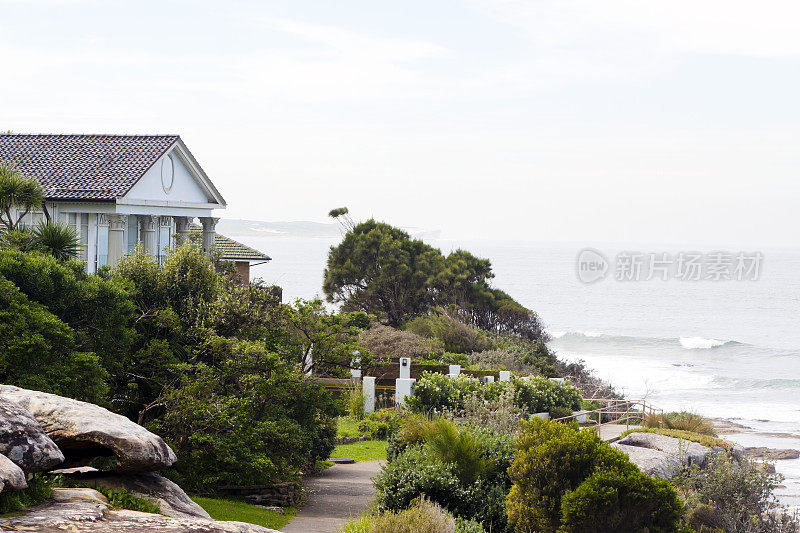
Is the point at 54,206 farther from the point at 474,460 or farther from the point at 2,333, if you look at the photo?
the point at 474,460

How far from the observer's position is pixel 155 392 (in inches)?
653

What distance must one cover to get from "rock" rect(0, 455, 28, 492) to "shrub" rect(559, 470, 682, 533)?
294 inches

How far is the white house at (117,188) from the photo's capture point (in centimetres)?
2461

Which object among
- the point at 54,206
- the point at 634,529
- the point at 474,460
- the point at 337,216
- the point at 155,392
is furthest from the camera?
the point at 337,216

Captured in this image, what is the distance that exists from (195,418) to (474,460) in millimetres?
5099

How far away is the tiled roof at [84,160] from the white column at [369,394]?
10087mm

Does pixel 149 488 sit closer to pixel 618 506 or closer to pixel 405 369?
pixel 618 506

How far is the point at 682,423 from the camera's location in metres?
26.2

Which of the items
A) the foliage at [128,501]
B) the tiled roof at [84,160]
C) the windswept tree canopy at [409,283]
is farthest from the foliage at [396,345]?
the foliage at [128,501]

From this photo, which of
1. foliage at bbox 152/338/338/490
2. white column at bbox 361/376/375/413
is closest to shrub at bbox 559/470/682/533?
foliage at bbox 152/338/338/490

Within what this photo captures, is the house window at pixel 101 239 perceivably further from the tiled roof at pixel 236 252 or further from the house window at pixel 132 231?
the tiled roof at pixel 236 252

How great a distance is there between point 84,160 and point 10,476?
2130 centimetres

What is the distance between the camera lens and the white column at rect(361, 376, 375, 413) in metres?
28.3

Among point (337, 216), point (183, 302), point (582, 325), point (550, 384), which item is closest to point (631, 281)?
point (582, 325)
